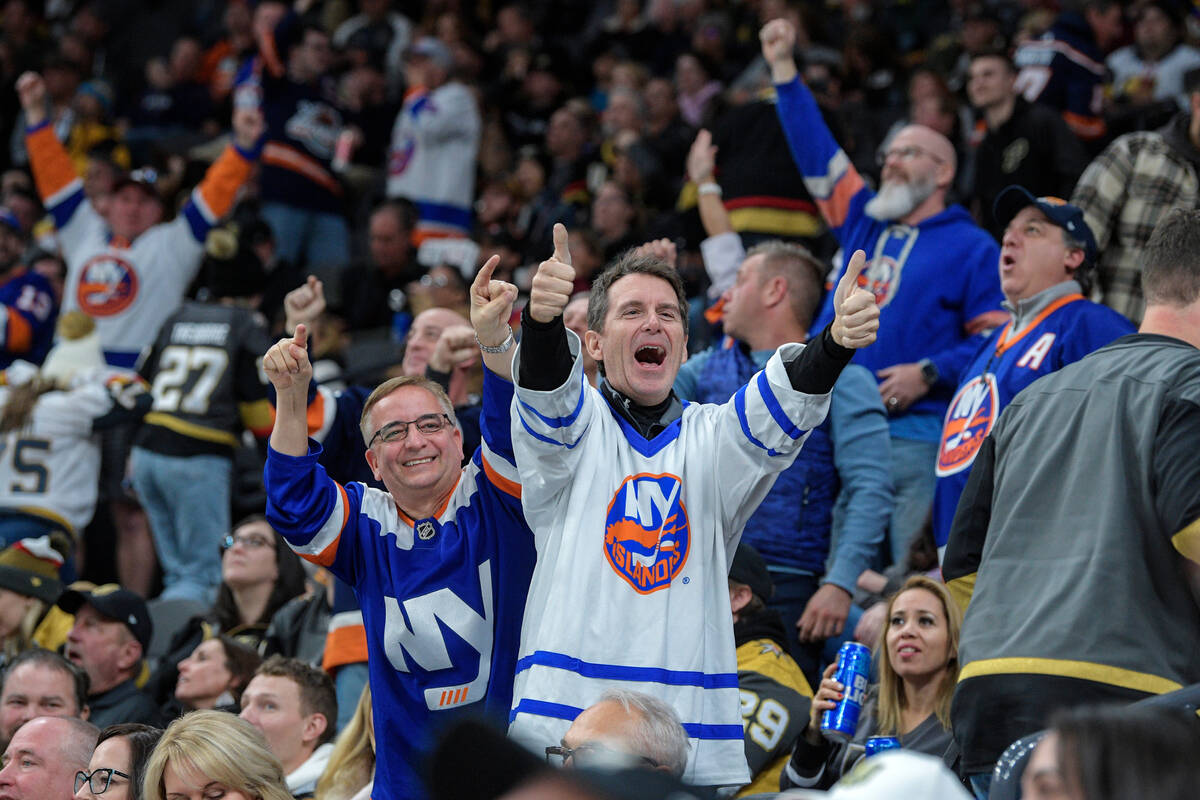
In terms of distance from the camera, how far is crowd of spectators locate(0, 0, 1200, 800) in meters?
3.59

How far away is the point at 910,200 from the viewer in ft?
22.8

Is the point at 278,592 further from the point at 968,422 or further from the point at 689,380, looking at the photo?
the point at 968,422

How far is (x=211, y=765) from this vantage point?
442 centimetres

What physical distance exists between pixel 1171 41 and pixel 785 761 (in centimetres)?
782

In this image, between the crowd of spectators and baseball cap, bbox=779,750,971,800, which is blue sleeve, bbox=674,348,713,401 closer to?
the crowd of spectators

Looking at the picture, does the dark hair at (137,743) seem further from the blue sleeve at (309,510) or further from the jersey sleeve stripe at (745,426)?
the jersey sleeve stripe at (745,426)

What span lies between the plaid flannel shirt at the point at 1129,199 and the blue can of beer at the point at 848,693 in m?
2.87

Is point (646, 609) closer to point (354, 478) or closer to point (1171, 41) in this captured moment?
point (354, 478)

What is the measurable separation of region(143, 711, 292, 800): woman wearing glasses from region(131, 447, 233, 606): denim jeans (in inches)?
170

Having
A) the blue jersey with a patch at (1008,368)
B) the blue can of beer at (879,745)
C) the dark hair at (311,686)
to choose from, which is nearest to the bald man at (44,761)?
the dark hair at (311,686)

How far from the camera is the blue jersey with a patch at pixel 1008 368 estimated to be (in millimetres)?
5352

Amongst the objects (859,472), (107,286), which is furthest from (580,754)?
(107,286)

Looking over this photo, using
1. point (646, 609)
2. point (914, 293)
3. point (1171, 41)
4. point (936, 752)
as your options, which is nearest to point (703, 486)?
point (646, 609)

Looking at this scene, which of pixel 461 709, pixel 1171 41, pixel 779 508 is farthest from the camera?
pixel 1171 41
